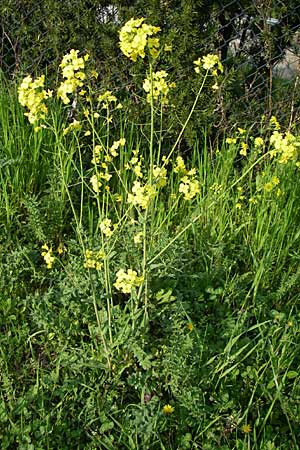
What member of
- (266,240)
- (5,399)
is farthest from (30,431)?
(266,240)

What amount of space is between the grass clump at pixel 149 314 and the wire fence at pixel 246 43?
0.76 metres

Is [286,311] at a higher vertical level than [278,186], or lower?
lower

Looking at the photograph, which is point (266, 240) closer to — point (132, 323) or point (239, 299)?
point (239, 299)

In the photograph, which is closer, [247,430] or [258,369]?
[247,430]

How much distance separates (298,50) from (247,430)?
2.25m

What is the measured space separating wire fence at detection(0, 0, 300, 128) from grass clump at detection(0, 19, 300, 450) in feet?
2.49

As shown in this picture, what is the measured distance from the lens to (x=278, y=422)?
2.14 meters

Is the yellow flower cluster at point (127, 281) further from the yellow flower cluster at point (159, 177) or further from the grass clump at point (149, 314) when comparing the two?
the yellow flower cluster at point (159, 177)

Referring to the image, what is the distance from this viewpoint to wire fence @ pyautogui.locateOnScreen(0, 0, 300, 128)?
11.5 ft

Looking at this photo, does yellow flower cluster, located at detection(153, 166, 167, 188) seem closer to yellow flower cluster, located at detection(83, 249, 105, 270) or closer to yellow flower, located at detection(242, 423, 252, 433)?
yellow flower cluster, located at detection(83, 249, 105, 270)

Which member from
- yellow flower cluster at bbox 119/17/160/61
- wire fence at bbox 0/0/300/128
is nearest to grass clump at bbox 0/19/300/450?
yellow flower cluster at bbox 119/17/160/61

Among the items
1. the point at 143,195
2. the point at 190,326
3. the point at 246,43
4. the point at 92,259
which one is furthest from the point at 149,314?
the point at 246,43

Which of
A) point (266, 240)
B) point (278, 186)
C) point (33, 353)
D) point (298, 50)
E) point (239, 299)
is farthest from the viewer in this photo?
point (298, 50)

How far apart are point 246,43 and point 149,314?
1971mm
